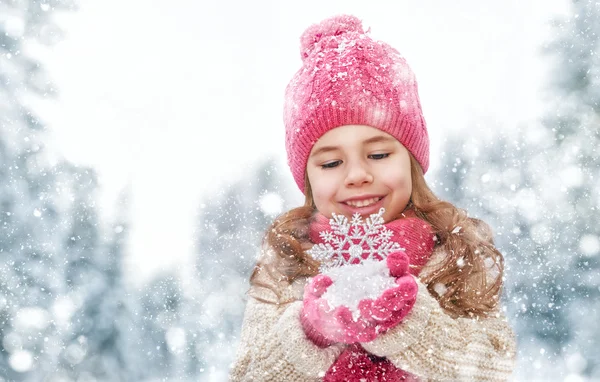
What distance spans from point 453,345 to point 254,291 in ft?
2.31

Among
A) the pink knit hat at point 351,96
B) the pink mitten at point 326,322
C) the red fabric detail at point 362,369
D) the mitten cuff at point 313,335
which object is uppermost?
the pink knit hat at point 351,96

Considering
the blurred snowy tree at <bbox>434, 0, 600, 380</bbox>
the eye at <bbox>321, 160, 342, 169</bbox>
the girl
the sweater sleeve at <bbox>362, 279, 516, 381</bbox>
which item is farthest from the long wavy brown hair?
the blurred snowy tree at <bbox>434, 0, 600, 380</bbox>

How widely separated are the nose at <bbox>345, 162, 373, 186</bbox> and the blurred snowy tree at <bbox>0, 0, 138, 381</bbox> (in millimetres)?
2575

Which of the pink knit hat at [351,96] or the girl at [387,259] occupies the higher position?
Result: the pink knit hat at [351,96]

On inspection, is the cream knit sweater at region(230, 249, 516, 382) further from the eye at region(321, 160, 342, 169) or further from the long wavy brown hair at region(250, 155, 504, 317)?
the eye at region(321, 160, 342, 169)

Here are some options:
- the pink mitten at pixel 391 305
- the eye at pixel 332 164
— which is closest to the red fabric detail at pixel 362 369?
the pink mitten at pixel 391 305

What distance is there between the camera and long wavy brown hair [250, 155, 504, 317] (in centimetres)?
194

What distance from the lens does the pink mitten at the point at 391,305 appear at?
1616 mm

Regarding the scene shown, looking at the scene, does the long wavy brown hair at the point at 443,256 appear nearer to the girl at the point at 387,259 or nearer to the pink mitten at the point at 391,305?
the girl at the point at 387,259

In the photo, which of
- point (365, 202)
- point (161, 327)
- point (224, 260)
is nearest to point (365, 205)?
point (365, 202)

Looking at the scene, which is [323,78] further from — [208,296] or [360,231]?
[208,296]

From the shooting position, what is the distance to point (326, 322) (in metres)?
1.67

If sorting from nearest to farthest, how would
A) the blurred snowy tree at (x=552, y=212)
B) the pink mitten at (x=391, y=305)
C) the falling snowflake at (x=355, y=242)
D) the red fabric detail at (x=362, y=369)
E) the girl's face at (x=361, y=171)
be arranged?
the pink mitten at (x=391, y=305)
the red fabric detail at (x=362, y=369)
the falling snowflake at (x=355, y=242)
the girl's face at (x=361, y=171)
the blurred snowy tree at (x=552, y=212)

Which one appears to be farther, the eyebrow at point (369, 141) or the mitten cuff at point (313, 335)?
the eyebrow at point (369, 141)
